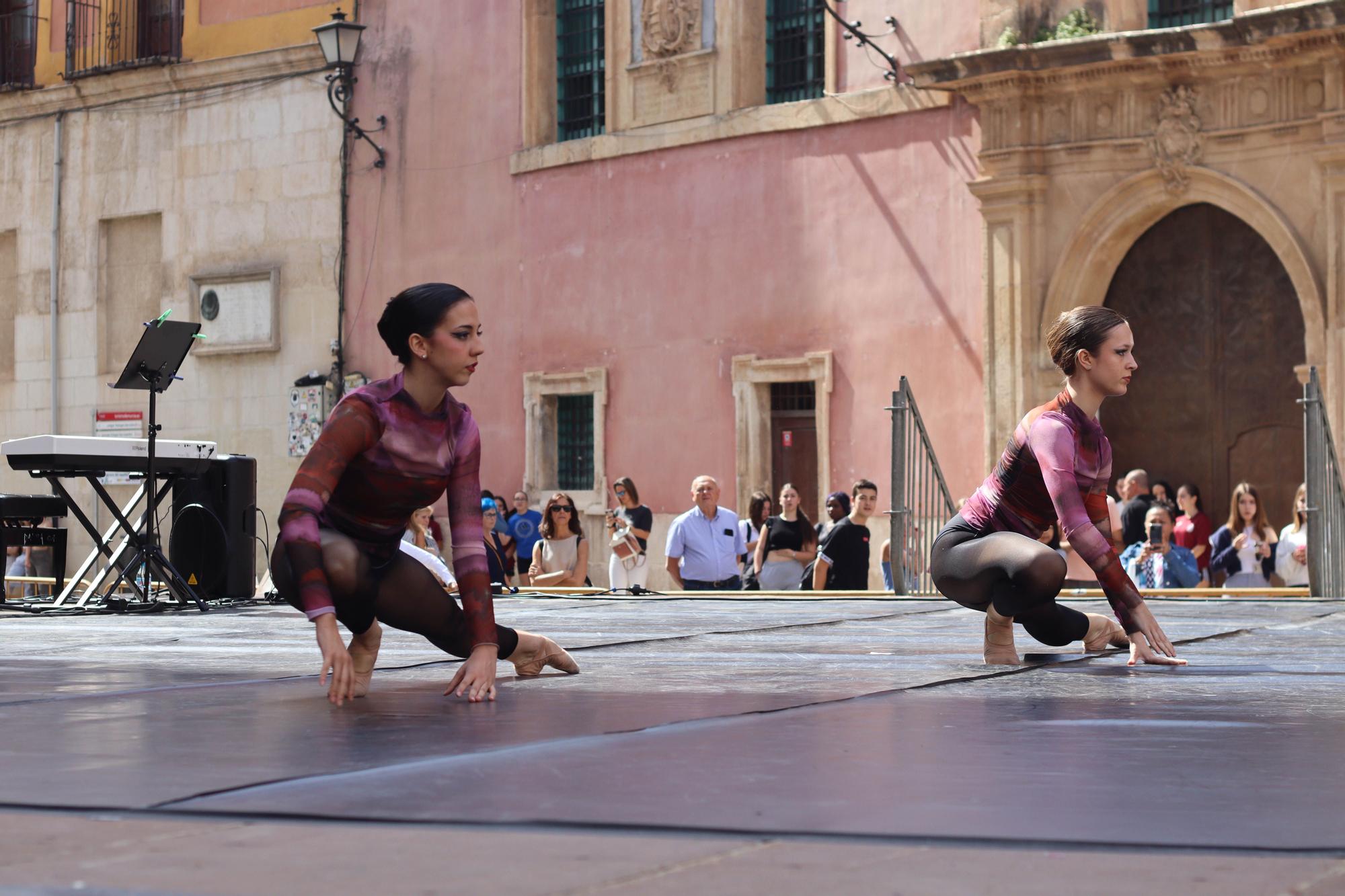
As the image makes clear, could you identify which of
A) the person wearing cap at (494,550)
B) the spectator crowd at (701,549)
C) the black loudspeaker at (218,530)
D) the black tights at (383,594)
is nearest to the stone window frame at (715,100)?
the person wearing cap at (494,550)

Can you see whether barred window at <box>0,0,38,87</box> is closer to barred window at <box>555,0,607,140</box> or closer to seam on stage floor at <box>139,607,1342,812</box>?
barred window at <box>555,0,607,140</box>

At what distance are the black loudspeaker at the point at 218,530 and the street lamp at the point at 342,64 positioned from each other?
1107 centimetres

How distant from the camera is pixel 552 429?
23.6 meters

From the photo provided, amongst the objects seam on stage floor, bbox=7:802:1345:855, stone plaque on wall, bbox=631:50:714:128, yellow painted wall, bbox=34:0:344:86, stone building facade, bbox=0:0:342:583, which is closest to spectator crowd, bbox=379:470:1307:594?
stone plaque on wall, bbox=631:50:714:128

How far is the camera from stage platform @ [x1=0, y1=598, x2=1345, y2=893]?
9.98 ft

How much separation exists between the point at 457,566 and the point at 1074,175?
46.1 ft

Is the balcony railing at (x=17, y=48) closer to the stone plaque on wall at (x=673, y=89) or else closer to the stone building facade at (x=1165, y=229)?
the stone plaque on wall at (x=673, y=89)

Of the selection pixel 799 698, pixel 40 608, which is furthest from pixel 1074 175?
pixel 799 698

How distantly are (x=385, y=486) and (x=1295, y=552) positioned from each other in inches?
403

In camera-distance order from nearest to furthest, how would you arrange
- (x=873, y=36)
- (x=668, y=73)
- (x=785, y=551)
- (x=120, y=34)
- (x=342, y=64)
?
1. (x=785, y=551)
2. (x=873, y=36)
3. (x=668, y=73)
4. (x=342, y=64)
5. (x=120, y=34)

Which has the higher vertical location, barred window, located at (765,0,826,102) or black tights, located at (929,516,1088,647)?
barred window, located at (765,0,826,102)

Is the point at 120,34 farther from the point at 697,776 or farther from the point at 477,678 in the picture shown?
the point at 697,776

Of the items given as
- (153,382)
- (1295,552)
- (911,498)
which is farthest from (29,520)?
(1295,552)

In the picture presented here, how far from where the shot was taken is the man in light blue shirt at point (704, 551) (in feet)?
51.3
